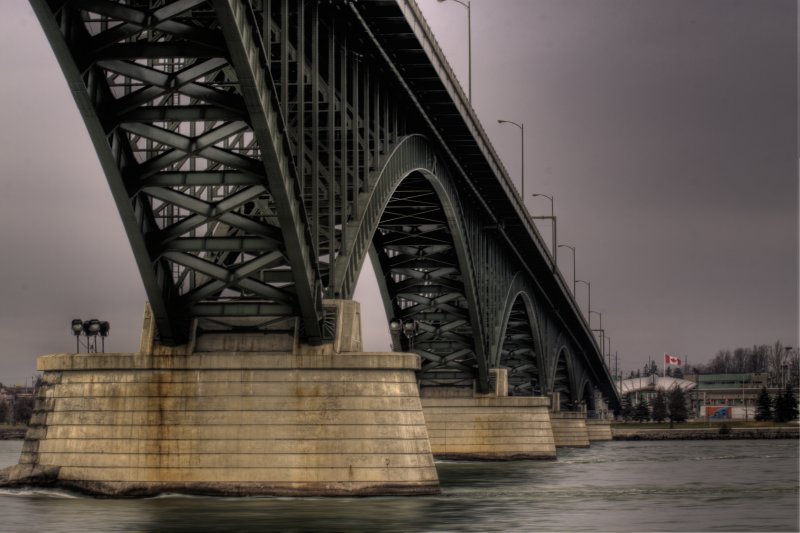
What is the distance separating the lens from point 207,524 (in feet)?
102

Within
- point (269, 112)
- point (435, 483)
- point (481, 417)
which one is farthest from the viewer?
point (481, 417)

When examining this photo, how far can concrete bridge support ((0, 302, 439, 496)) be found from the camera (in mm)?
36406

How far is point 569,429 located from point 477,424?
5554 cm

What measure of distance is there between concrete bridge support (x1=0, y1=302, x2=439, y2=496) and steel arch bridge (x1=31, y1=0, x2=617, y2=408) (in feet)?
3.91

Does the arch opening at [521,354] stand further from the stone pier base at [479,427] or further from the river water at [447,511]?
the river water at [447,511]

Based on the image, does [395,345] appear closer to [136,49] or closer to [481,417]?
[481,417]

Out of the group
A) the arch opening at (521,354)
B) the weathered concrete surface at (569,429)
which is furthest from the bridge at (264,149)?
the weathered concrete surface at (569,429)

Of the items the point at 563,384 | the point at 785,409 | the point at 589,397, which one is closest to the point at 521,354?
the point at 563,384

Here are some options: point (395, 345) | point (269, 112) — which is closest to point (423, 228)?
point (395, 345)

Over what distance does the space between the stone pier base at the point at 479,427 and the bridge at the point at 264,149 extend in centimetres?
1056

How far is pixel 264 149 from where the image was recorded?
104 feet

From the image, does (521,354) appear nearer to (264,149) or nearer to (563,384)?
(563,384)

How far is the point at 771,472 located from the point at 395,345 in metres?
18.8

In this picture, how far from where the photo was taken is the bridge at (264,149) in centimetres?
3006
